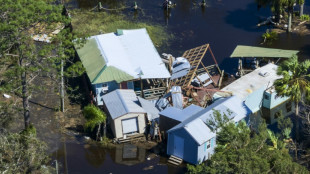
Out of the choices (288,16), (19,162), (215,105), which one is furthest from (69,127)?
(288,16)

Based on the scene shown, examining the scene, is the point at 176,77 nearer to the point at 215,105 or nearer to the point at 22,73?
the point at 215,105

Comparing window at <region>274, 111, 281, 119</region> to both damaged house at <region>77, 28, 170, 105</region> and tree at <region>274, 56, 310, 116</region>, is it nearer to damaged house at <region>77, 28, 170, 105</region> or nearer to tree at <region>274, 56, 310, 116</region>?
tree at <region>274, 56, 310, 116</region>

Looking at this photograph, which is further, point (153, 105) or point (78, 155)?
point (153, 105)

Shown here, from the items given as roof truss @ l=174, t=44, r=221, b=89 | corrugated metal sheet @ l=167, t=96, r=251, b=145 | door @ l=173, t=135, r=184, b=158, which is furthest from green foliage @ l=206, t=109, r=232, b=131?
roof truss @ l=174, t=44, r=221, b=89

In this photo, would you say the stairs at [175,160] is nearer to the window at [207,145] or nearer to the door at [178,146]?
the door at [178,146]

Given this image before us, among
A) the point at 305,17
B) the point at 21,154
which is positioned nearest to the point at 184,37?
the point at 305,17

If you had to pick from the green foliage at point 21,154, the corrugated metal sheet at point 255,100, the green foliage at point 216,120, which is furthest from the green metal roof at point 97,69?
the green foliage at point 21,154
